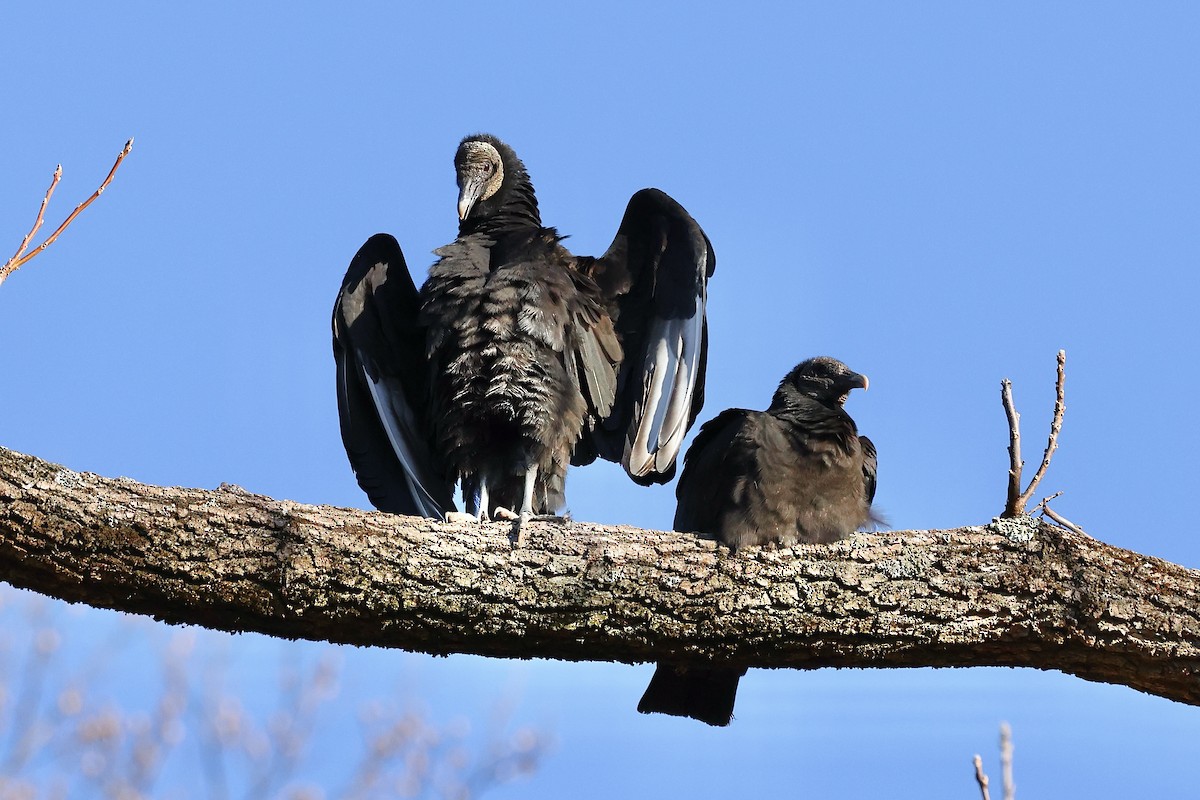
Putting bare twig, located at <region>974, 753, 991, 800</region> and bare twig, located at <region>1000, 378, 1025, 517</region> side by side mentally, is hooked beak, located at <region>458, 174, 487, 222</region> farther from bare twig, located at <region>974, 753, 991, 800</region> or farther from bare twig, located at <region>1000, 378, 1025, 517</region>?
bare twig, located at <region>974, 753, 991, 800</region>

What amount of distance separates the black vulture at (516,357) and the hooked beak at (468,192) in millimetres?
10

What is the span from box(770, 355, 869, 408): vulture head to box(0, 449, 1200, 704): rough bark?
3.35ft

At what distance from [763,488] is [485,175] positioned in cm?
197

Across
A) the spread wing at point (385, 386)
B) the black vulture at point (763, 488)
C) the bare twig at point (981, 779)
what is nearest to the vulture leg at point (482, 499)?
the spread wing at point (385, 386)

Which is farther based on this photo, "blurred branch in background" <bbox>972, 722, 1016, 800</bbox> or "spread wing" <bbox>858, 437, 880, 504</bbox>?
"spread wing" <bbox>858, 437, 880, 504</bbox>

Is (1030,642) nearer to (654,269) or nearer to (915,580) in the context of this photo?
(915,580)

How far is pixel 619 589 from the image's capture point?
2.63 metres

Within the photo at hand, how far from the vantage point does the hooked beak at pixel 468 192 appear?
14.6 ft

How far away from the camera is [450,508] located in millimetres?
4219

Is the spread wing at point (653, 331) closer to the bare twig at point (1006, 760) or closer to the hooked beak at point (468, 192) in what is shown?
the hooked beak at point (468, 192)

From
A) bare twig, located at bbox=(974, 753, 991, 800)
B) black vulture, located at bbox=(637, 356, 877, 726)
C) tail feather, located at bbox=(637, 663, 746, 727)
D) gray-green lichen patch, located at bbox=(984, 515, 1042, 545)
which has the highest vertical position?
black vulture, located at bbox=(637, 356, 877, 726)

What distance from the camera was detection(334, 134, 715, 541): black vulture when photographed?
154 inches

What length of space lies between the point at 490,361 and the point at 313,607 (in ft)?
4.96

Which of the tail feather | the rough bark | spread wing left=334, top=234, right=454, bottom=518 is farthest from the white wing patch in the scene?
the rough bark
